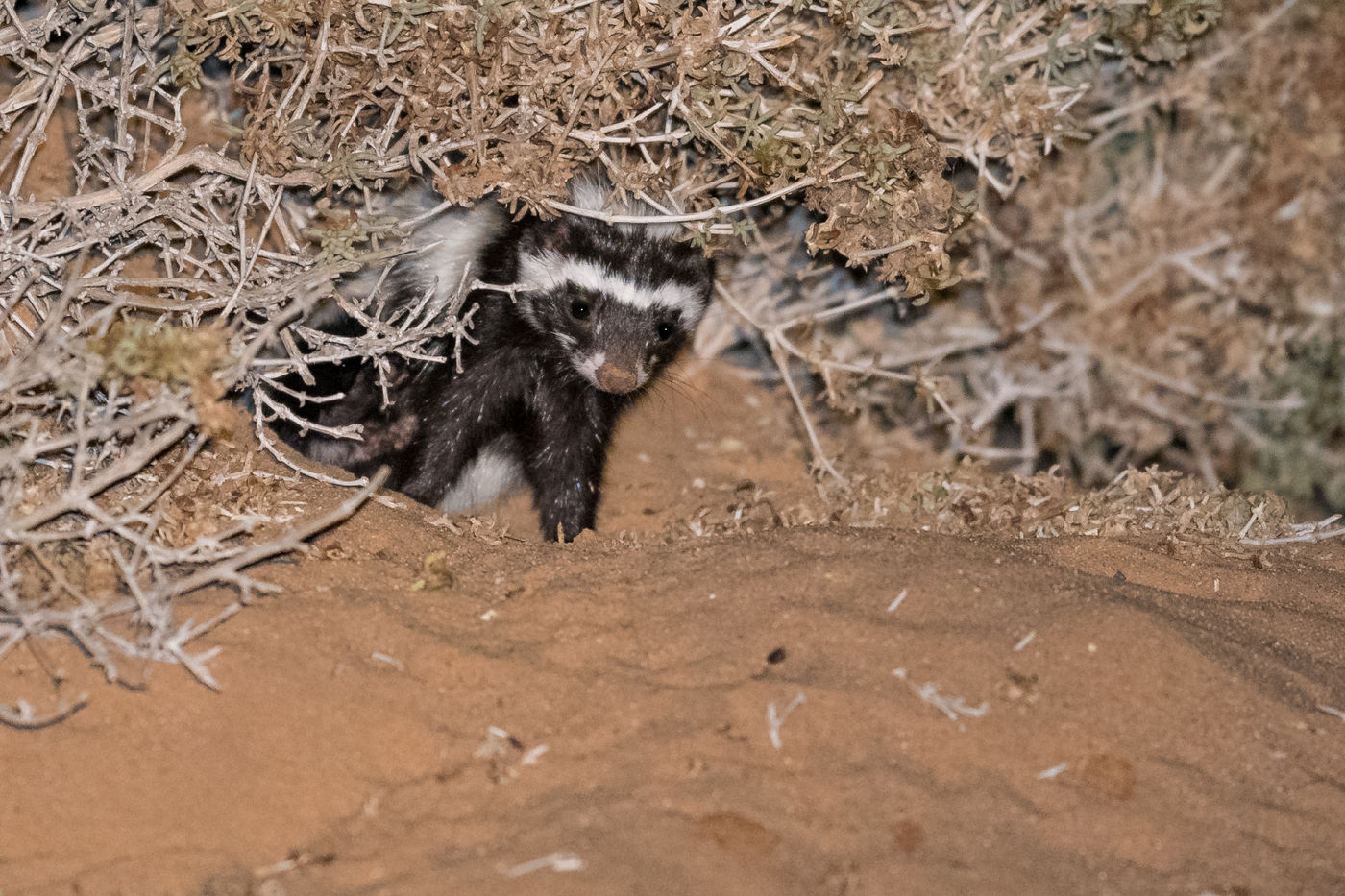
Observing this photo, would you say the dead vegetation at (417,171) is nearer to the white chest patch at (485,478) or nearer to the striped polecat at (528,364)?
the striped polecat at (528,364)

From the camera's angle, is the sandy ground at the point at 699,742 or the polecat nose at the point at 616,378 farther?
the polecat nose at the point at 616,378

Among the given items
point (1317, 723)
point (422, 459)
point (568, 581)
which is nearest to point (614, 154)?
point (422, 459)

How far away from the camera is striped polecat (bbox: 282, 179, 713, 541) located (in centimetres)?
421

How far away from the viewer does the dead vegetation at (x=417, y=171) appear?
2.65m

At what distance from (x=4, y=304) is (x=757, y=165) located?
2.21 m

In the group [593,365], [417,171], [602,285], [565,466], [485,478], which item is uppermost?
[417,171]

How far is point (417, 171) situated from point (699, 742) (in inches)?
83.3

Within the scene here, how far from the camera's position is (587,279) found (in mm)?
4215

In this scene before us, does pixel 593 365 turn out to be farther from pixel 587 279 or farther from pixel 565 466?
pixel 565 466

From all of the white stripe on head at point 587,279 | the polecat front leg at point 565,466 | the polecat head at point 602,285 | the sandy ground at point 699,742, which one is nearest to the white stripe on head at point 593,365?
the polecat head at point 602,285

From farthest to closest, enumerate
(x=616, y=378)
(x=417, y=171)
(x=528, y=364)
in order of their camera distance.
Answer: (x=528, y=364) → (x=616, y=378) → (x=417, y=171)

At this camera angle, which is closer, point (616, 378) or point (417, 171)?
point (417, 171)

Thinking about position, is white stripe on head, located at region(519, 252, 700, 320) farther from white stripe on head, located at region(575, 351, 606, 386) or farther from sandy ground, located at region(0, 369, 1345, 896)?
sandy ground, located at region(0, 369, 1345, 896)

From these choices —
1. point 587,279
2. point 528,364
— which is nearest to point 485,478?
point 528,364
